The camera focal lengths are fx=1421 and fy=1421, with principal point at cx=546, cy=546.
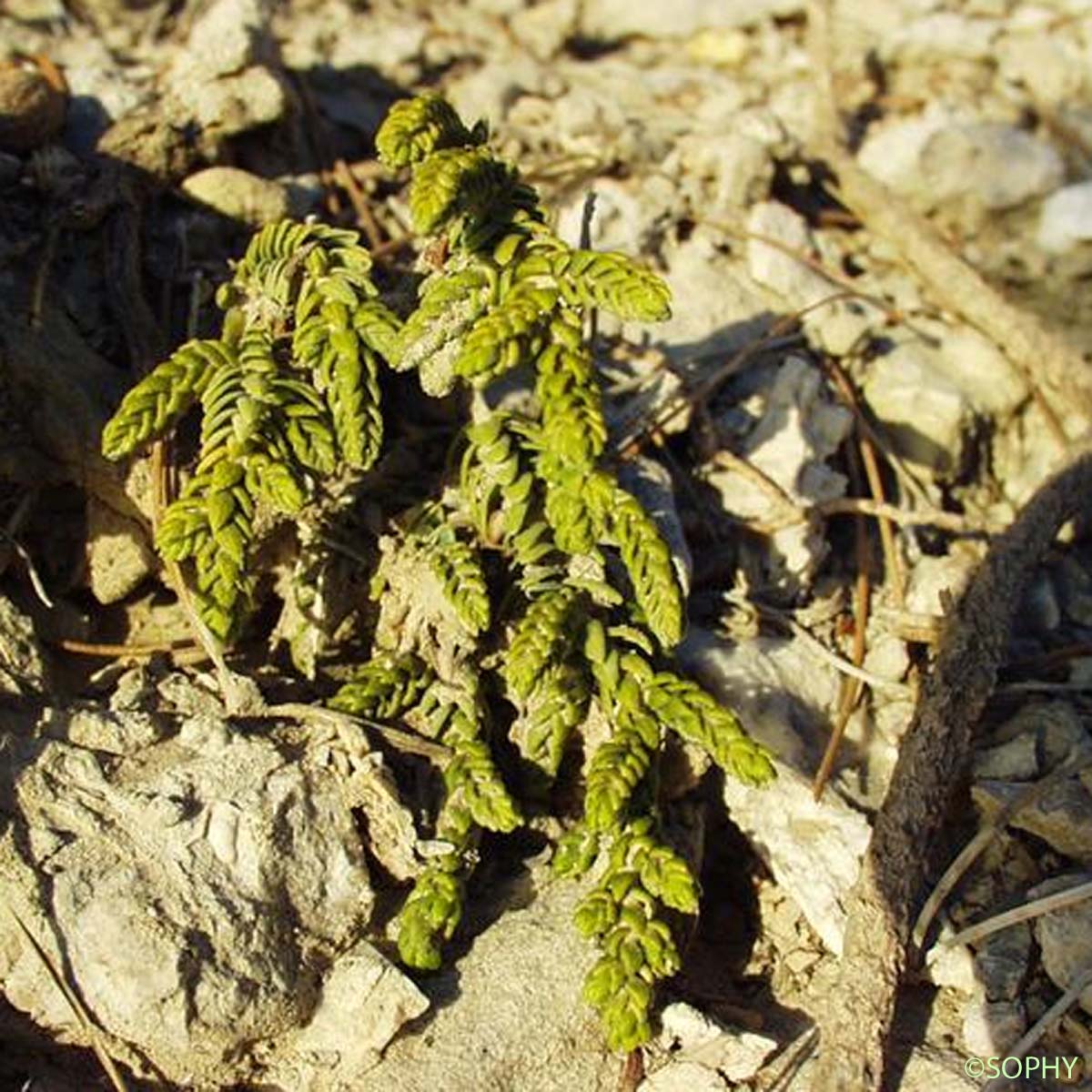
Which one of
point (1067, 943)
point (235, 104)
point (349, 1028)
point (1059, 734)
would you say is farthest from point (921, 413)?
point (349, 1028)

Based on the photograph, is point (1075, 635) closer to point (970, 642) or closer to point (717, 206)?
point (970, 642)

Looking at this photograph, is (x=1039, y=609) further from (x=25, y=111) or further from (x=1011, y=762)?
(x=25, y=111)

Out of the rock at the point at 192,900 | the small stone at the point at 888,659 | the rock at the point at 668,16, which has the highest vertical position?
the rock at the point at 668,16

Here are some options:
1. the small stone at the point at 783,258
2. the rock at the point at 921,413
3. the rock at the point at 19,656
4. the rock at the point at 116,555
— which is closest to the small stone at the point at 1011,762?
the rock at the point at 921,413

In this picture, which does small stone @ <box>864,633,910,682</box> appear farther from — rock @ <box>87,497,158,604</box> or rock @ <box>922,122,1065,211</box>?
rock @ <box>922,122,1065,211</box>

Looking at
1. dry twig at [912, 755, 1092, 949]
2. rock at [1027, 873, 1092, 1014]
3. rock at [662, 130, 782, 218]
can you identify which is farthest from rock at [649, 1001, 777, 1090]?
rock at [662, 130, 782, 218]

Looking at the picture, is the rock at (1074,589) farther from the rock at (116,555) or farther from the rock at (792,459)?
the rock at (116,555)
